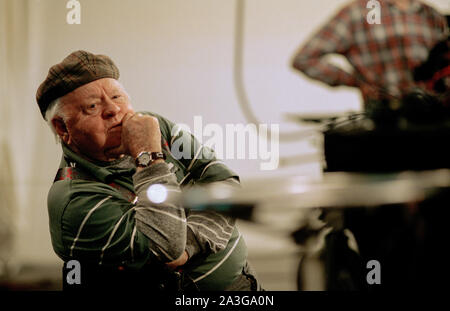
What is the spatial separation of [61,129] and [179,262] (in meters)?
0.50

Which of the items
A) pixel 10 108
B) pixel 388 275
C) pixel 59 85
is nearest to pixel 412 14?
A: pixel 388 275

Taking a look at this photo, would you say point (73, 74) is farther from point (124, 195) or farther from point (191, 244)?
point (191, 244)

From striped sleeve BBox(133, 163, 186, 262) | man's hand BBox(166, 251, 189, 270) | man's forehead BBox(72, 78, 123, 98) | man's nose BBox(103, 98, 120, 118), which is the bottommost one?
man's hand BBox(166, 251, 189, 270)

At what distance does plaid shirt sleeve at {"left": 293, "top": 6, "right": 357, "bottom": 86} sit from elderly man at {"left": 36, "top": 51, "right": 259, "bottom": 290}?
383 millimetres

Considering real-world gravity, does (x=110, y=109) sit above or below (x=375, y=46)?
below

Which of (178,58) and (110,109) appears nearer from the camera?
(110,109)

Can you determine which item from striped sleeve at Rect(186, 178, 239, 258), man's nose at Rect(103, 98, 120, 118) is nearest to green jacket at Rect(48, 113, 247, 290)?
striped sleeve at Rect(186, 178, 239, 258)

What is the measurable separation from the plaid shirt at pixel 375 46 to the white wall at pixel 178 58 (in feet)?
0.12

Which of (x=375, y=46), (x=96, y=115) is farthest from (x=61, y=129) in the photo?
(x=375, y=46)

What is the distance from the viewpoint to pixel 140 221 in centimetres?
128

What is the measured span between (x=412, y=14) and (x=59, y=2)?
103cm

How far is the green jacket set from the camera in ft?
4.19

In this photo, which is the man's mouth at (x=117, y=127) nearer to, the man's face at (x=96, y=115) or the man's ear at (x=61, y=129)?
the man's face at (x=96, y=115)

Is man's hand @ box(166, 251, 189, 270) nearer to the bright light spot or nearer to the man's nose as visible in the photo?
the bright light spot
